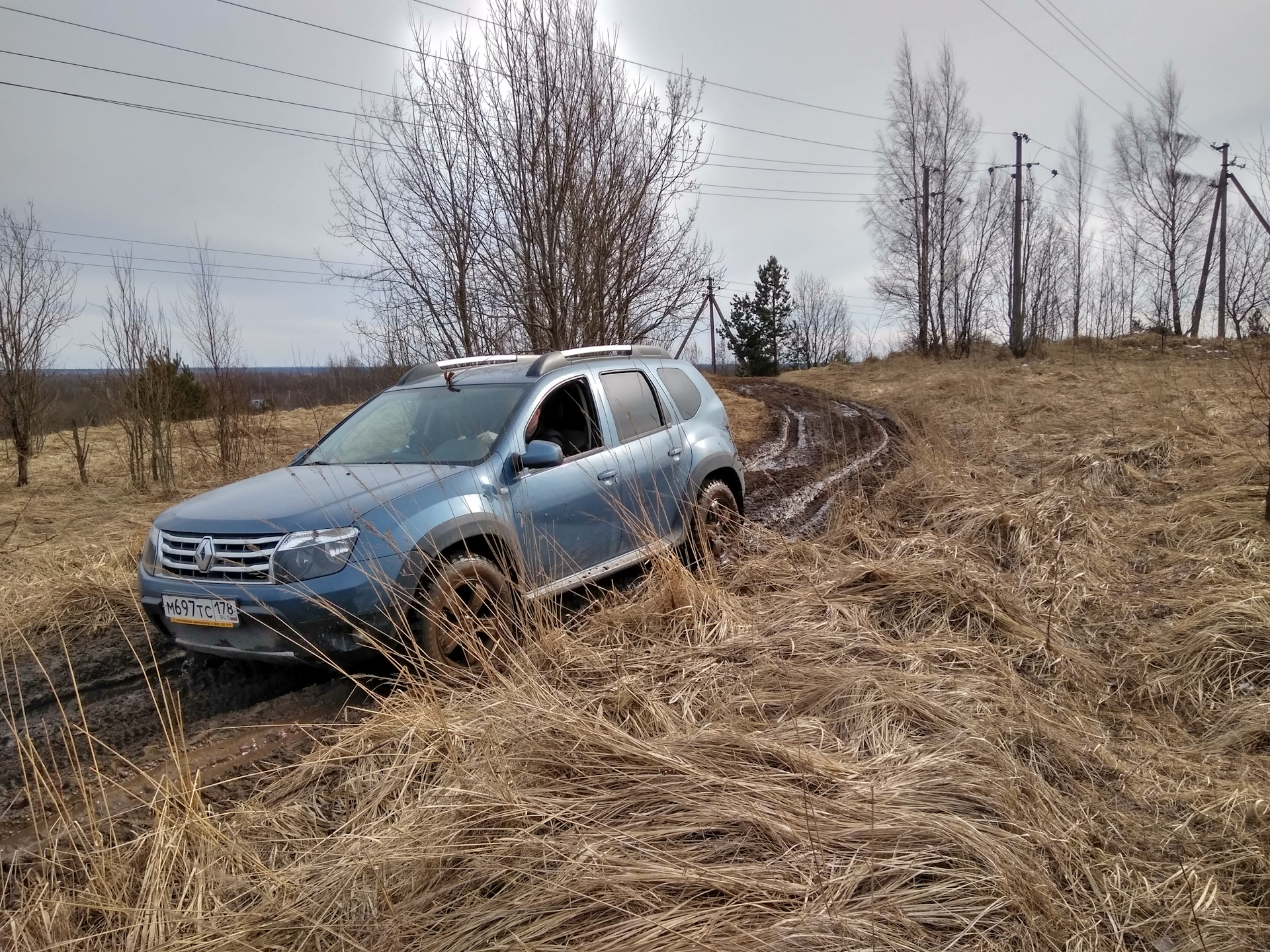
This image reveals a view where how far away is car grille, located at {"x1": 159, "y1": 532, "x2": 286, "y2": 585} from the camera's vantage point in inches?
133

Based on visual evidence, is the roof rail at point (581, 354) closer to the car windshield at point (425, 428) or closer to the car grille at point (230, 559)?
the car windshield at point (425, 428)

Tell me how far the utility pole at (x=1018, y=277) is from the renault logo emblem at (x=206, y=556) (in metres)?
28.4

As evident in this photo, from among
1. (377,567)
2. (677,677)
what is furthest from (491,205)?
(677,677)

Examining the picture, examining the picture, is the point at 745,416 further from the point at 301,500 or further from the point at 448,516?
the point at 301,500

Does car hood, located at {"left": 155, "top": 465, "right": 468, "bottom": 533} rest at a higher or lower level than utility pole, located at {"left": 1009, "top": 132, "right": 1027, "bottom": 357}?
lower

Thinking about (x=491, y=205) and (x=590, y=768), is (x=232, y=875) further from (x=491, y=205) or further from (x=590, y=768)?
(x=491, y=205)

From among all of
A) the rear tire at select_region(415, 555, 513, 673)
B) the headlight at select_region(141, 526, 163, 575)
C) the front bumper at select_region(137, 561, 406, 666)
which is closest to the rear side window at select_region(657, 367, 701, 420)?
the rear tire at select_region(415, 555, 513, 673)

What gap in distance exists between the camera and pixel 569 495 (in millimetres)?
4395

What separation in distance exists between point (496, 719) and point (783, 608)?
6.24 feet

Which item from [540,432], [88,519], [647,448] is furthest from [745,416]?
[540,432]

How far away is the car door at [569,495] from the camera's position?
13.4 ft

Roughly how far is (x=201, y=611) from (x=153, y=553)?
1.92ft

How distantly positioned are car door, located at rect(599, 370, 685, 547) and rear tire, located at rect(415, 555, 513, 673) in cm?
111

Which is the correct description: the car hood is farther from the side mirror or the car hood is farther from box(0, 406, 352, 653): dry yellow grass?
box(0, 406, 352, 653): dry yellow grass
